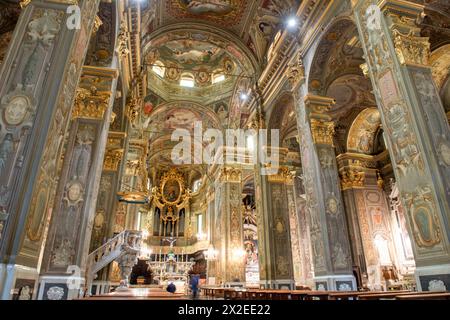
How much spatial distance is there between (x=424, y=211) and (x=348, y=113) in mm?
9465

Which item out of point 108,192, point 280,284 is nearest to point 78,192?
point 108,192

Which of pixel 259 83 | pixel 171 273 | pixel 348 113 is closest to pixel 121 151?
pixel 259 83

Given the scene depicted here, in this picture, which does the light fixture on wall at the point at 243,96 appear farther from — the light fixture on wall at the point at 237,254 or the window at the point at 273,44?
the light fixture on wall at the point at 237,254

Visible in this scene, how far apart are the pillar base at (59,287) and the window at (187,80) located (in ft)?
50.0

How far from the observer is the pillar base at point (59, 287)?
531cm

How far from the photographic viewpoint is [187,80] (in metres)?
19.2

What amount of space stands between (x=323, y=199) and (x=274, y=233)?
152 inches

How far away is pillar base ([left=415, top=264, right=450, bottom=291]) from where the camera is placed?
12.9 ft

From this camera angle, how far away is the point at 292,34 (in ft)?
31.9

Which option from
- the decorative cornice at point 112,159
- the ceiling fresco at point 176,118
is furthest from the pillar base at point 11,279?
the ceiling fresco at point 176,118

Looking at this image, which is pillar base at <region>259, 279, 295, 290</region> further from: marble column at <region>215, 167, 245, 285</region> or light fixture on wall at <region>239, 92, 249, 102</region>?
light fixture on wall at <region>239, 92, 249, 102</region>

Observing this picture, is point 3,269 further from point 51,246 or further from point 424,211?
point 424,211

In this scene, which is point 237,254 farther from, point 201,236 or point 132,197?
point 201,236
